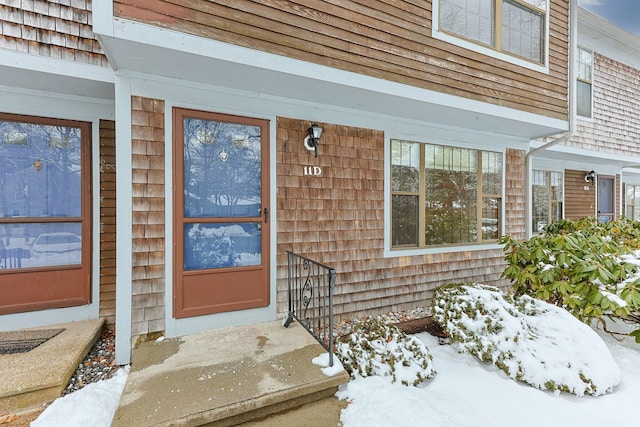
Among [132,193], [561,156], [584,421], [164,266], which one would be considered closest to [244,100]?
[132,193]

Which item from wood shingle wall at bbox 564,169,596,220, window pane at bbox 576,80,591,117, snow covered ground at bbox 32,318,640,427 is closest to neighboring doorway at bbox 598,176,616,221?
wood shingle wall at bbox 564,169,596,220

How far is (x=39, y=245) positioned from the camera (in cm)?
313

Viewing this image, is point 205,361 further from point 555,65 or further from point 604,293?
point 555,65

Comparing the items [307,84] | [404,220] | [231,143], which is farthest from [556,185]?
[231,143]

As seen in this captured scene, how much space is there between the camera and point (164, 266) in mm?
2873

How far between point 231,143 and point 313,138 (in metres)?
0.91

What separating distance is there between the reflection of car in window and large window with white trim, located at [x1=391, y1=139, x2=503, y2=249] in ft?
12.3

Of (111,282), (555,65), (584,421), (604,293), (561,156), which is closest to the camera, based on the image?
(584,421)

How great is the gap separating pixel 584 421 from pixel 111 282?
177 inches

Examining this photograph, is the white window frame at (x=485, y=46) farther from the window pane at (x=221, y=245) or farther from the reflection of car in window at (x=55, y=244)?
the reflection of car in window at (x=55, y=244)

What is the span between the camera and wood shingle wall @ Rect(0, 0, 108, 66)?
2617 mm

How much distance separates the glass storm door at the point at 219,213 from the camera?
292cm

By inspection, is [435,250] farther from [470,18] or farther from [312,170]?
[470,18]

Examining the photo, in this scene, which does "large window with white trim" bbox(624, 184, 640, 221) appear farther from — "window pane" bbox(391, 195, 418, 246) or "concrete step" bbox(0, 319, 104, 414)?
"concrete step" bbox(0, 319, 104, 414)
